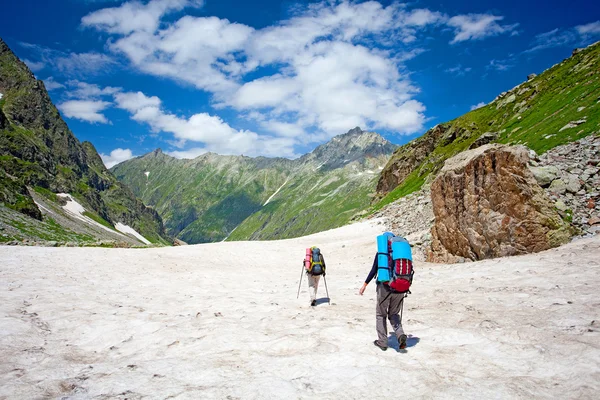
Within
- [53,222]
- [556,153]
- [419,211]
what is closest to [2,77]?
[53,222]

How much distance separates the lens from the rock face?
17.0m

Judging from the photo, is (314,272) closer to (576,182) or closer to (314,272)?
(314,272)

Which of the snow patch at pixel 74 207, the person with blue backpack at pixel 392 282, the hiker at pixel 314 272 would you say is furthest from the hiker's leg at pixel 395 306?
the snow patch at pixel 74 207

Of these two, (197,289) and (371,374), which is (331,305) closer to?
(371,374)

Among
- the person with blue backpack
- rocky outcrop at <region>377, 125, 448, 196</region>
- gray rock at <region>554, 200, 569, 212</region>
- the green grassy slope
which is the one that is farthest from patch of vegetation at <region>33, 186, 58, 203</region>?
gray rock at <region>554, 200, 569, 212</region>

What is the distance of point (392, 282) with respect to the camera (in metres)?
8.53

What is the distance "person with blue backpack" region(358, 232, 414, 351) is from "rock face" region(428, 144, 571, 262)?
40.7 ft

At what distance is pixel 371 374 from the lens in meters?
6.96

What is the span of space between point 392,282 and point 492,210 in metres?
13.8

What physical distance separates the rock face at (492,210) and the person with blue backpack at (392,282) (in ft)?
40.7

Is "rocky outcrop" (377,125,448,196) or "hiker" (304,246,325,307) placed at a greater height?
"rocky outcrop" (377,125,448,196)

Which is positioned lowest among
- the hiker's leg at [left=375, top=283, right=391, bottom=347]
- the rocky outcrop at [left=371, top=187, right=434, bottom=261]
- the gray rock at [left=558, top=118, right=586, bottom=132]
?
the hiker's leg at [left=375, top=283, right=391, bottom=347]

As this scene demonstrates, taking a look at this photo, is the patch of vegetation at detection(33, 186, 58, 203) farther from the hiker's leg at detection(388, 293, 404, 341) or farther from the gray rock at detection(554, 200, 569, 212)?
the gray rock at detection(554, 200, 569, 212)

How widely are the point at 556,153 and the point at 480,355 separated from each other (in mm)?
21624
